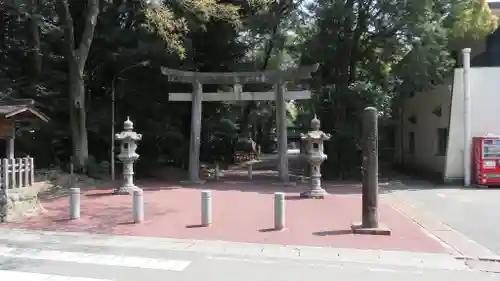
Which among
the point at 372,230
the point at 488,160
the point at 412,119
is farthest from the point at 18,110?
the point at 412,119

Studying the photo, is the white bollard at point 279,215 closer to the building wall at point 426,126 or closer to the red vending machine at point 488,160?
the red vending machine at point 488,160

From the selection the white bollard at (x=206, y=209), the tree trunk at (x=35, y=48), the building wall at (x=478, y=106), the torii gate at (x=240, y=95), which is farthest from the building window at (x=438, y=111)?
the tree trunk at (x=35, y=48)

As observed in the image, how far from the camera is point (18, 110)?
12.3 m

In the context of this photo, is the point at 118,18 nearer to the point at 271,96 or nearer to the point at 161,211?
the point at 271,96

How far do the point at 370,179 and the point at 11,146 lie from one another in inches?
388

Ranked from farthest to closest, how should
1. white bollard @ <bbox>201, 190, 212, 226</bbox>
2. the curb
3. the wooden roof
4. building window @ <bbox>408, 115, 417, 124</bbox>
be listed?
building window @ <bbox>408, 115, 417, 124</bbox> → the wooden roof → white bollard @ <bbox>201, 190, 212, 226</bbox> → the curb

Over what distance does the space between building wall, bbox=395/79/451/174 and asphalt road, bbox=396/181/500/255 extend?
3.71m

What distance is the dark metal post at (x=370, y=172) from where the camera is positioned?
9.91m

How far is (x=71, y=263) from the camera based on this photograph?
7.64 m

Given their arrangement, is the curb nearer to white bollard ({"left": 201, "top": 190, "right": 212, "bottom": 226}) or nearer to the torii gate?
white bollard ({"left": 201, "top": 190, "right": 212, "bottom": 226})

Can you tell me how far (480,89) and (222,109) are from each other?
1369cm

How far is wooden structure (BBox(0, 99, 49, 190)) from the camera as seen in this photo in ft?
38.9

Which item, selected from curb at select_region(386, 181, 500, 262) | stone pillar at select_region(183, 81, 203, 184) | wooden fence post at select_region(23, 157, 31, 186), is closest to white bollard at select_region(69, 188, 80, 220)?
wooden fence post at select_region(23, 157, 31, 186)

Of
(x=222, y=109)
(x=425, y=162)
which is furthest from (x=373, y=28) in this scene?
(x=222, y=109)
